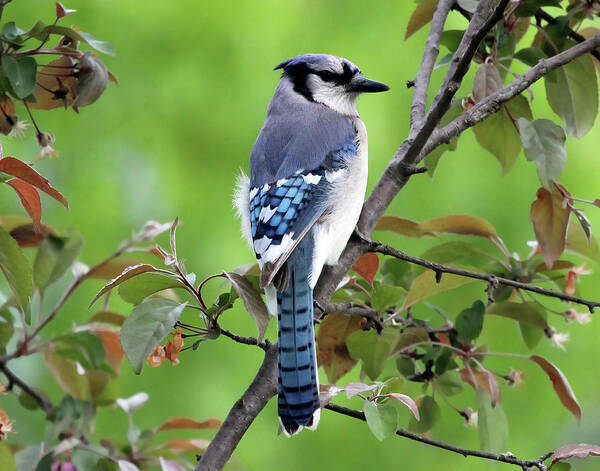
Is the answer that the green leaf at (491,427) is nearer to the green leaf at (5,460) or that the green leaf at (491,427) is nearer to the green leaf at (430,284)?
the green leaf at (430,284)

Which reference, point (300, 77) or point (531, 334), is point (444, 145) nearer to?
point (531, 334)

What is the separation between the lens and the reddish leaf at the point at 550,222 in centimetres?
126

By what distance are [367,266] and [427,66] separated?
0.33m

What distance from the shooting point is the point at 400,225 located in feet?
4.51

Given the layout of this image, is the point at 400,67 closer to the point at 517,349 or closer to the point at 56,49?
the point at 517,349

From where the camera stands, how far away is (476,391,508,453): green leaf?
1.22 metres

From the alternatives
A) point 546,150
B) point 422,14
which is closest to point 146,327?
point 546,150

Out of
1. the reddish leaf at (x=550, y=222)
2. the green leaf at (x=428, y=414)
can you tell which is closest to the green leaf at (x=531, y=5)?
the reddish leaf at (x=550, y=222)

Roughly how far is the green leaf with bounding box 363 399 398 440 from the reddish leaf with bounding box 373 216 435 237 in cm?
41

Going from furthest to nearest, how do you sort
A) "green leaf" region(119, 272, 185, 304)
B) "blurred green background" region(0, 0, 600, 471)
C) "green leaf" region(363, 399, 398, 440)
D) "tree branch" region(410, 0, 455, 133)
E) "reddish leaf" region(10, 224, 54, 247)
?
1. "blurred green background" region(0, 0, 600, 471)
2. "reddish leaf" region(10, 224, 54, 247)
3. "tree branch" region(410, 0, 455, 133)
4. "green leaf" region(119, 272, 185, 304)
5. "green leaf" region(363, 399, 398, 440)

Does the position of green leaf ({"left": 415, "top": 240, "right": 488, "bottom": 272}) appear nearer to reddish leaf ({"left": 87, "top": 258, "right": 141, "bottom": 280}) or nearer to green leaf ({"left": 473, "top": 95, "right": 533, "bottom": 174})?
green leaf ({"left": 473, "top": 95, "right": 533, "bottom": 174})

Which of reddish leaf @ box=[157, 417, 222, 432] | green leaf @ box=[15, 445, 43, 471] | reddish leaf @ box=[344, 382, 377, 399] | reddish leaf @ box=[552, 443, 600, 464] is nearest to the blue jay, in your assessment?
reddish leaf @ box=[344, 382, 377, 399]

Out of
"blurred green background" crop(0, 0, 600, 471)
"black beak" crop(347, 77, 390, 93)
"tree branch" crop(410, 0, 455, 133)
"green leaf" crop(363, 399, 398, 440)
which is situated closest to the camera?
"green leaf" crop(363, 399, 398, 440)

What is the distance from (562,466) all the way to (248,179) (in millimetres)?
823
